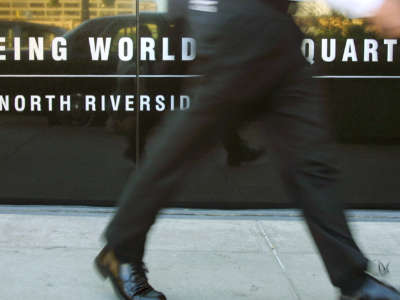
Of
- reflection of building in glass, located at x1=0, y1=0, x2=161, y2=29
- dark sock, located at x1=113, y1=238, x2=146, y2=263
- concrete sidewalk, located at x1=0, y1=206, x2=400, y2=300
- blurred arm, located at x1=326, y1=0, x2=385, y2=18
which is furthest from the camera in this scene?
reflection of building in glass, located at x1=0, y1=0, x2=161, y2=29

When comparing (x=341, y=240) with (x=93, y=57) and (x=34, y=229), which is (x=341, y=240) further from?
(x=93, y=57)

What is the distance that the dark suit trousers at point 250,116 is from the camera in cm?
237

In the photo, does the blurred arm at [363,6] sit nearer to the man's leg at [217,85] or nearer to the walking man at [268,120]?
the walking man at [268,120]

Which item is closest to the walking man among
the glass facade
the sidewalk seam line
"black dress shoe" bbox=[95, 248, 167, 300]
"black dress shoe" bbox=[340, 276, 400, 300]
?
"black dress shoe" bbox=[340, 276, 400, 300]

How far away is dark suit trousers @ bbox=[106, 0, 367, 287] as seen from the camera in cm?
237

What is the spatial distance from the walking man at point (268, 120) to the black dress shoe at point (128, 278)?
0.45 ft

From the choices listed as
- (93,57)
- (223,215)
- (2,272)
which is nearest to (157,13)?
(93,57)

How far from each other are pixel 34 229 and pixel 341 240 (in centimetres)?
227

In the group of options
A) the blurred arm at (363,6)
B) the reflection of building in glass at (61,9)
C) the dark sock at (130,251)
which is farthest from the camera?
the reflection of building in glass at (61,9)

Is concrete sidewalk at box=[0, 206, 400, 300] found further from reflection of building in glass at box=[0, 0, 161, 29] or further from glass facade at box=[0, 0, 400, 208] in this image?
reflection of building in glass at box=[0, 0, 161, 29]

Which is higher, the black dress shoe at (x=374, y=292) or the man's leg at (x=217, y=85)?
the man's leg at (x=217, y=85)

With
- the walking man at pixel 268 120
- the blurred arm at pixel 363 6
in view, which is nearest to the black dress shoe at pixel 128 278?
the walking man at pixel 268 120

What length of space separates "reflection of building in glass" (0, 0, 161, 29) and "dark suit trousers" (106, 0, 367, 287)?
1956 mm

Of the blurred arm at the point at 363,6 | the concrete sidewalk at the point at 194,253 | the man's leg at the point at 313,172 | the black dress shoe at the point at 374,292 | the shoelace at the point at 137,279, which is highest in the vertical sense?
the blurred arm at the point at 363,6
